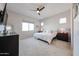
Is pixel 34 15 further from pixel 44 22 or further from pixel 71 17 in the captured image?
pixel 71 17

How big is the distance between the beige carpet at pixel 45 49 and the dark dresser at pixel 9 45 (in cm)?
8

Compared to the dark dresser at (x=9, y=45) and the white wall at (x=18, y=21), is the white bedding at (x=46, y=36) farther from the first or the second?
the dark dresser at (x=9, y=45)

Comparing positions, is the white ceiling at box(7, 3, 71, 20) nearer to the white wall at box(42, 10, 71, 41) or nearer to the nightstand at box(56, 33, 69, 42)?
the white wall at box(42, 10, 71, 41)

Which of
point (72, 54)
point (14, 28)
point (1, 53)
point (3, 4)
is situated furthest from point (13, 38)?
point (72, 54)

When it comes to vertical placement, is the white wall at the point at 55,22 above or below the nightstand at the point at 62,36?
above

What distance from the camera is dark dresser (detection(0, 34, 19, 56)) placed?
1376 millimetres

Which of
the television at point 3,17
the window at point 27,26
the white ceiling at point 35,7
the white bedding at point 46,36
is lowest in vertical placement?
the white bedding at point 46,36

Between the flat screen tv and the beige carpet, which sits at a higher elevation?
the flat screen tv

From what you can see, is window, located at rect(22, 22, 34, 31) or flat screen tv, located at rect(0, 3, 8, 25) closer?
flat screen tv, located at rect(0, 3, 8, 25)

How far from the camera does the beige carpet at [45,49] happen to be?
1.39 meters

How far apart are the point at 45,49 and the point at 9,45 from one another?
0.56 meters

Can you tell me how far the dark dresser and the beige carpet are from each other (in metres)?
0.08

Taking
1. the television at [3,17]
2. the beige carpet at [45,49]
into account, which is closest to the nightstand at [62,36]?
the beige carpet at [45,49]

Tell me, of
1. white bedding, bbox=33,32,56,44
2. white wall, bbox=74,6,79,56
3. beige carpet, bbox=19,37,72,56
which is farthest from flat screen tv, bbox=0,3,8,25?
white wall, bbox=74,6,79,56
